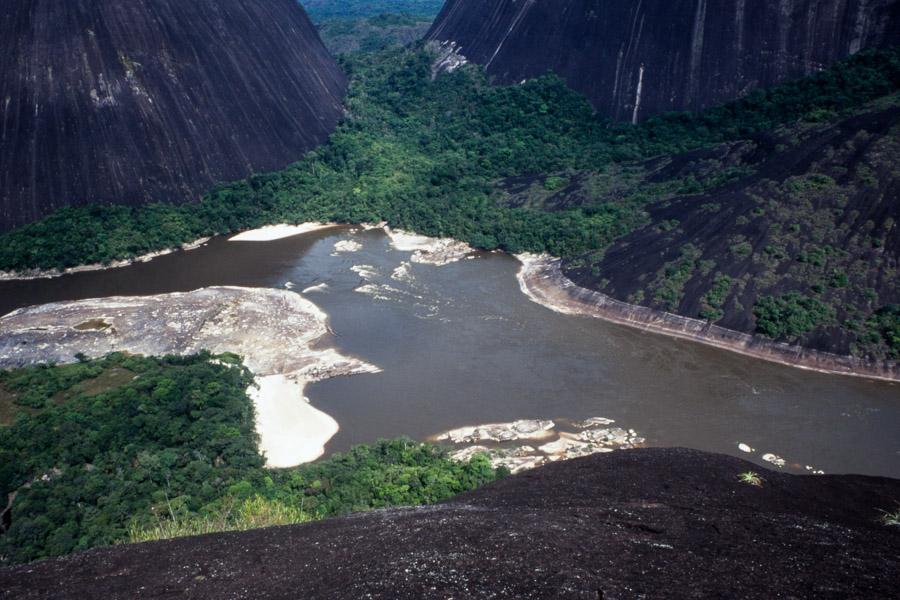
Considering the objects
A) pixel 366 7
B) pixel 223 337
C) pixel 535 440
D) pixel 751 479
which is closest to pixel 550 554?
pixel 751 479

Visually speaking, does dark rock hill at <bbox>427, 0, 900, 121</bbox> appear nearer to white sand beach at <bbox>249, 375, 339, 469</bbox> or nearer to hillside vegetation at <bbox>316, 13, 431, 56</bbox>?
hillside vegetation at <bbox>316, 13, 431, 56</bbox>

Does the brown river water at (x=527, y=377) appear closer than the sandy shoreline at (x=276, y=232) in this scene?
Yes

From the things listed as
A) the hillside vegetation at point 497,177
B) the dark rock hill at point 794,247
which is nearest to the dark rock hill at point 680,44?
the hillside vegetation at point 497,177

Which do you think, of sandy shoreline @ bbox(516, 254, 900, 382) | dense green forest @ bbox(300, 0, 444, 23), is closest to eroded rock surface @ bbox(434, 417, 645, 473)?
sandy shoreline @ bbox(516, 254, 900, 382)

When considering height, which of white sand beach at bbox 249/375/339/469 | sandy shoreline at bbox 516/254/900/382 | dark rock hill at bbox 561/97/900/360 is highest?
dark rock hill at bbox 561/97/900/360

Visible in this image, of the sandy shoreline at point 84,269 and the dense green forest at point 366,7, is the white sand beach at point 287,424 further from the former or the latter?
the dense green forest at point 366,7

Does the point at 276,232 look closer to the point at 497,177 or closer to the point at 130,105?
the point at 130,105

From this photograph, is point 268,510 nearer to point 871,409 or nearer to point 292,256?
point 871,409
